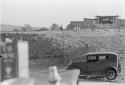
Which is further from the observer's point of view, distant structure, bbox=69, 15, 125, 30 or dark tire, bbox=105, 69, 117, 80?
distant structure, bbox=69, 15, 125, 30

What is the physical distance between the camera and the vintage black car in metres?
12.8

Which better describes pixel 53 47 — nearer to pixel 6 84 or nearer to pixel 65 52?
pixel 65 52

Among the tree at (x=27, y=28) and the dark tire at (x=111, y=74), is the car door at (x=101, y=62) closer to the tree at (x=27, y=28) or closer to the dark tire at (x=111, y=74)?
the dark tire at (x=111, y=74)

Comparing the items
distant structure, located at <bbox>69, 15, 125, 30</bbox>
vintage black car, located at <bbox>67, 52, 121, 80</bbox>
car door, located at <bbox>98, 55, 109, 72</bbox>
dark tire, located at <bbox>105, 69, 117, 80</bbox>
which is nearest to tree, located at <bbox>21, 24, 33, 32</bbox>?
distant structure, located at <bbox>69, 15, 125, 30</bbox>

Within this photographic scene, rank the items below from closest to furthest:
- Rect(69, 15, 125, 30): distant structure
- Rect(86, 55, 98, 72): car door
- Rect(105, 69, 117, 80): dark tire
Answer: Rect(105, 69, 117, 80): dark tire → Rect(86, 55, 98, 72): car door → Rect(69, 15, 125, 30): distant structure

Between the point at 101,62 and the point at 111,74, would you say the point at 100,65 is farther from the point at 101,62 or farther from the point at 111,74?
the point at 111,74

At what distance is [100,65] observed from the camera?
42.4 feet

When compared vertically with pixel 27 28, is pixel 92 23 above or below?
above

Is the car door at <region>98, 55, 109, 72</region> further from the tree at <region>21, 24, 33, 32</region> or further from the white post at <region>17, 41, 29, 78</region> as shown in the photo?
the tree at <region>21, 24, 33, 32</region>

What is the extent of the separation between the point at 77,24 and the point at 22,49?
2657cm

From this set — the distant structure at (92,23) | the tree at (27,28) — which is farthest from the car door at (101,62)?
the tree at (27,28)

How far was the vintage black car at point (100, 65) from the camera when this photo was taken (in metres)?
12.8

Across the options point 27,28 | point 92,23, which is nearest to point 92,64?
point 27,28

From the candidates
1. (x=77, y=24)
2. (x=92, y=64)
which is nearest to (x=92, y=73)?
(x=92, y=64)
